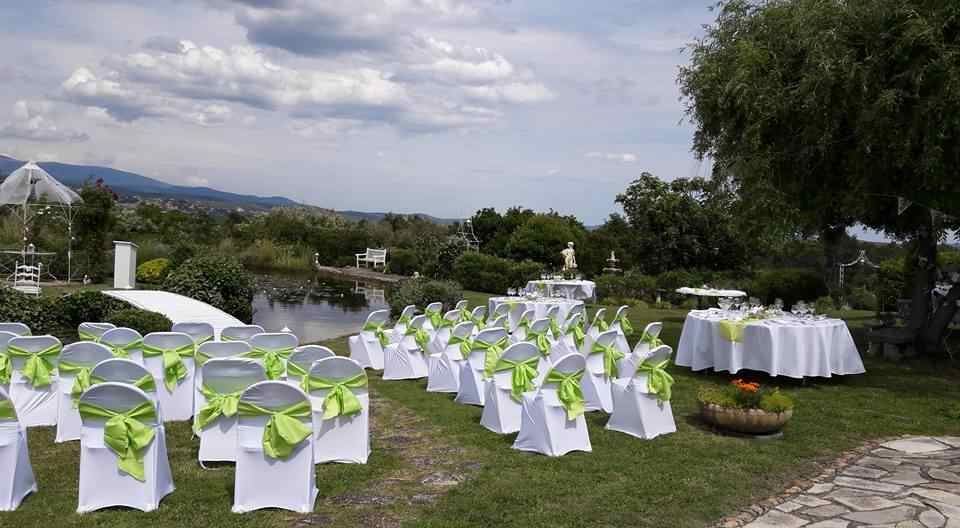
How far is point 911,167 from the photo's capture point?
979 cm

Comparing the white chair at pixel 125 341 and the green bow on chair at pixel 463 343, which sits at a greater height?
the white chair at pixel 125 341

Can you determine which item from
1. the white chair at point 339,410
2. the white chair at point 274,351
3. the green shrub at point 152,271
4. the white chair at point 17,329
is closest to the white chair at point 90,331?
the white chair at point 17,329

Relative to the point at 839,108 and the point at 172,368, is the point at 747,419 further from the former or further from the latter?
the point at 172,368

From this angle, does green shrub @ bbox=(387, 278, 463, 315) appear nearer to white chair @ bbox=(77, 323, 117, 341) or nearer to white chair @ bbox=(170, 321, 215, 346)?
white chair @ bbox=(170, 321, 215, 346)

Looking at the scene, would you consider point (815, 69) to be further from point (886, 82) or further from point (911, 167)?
point (911, 167)

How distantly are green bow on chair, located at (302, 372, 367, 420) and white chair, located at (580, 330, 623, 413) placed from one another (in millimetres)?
3011

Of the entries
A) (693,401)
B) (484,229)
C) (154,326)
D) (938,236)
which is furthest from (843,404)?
(484,229)

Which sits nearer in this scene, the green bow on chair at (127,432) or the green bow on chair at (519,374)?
the green bow on chair at (127,432)

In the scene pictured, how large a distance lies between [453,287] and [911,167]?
9.63m

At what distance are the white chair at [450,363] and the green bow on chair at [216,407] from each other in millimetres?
3618

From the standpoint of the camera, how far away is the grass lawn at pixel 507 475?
479 centimetres

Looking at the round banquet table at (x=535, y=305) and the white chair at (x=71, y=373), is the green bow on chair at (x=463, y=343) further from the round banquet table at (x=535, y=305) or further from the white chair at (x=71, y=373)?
the white chair at (x=71, y=373)

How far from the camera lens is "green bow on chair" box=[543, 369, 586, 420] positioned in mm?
6180

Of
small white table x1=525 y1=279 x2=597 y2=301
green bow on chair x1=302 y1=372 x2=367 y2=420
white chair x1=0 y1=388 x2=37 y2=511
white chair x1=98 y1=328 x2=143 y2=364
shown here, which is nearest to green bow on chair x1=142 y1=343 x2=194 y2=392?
white chair x1=98 y1=328 x2=143 y2=364
